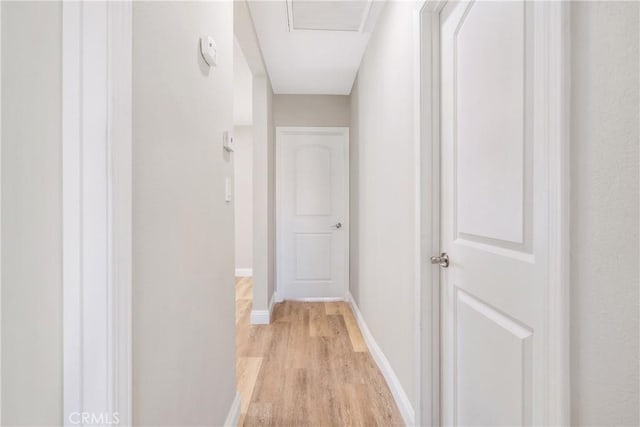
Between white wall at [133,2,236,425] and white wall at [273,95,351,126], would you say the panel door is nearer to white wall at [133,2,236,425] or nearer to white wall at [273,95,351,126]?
white wall at [133,2,236,425]

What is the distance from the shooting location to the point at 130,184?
688 millimetres

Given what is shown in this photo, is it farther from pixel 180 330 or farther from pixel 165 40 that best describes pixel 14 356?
pixel 165 40

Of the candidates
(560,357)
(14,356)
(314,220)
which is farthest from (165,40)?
(314,220)

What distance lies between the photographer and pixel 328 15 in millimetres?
2287

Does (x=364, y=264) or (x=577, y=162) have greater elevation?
(x=577, y=162)

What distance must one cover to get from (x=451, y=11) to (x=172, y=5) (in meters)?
1.03

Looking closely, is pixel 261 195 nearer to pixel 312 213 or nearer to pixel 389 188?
pixel 312 213

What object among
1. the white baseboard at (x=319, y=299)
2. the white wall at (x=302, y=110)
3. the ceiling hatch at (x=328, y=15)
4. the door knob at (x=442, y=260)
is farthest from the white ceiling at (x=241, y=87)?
the white baseboard at (x=319, y=299)

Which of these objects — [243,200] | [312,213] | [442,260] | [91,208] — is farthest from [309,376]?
[243,200]

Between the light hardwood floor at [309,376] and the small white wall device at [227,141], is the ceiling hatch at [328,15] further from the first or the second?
the light hardwood floor at [309,376]

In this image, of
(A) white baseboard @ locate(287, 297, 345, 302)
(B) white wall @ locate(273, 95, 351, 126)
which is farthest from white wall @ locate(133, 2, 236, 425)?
(A) white baseboard @ locate(287, 297, 345, 302)

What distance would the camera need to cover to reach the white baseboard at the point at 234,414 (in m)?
1.55

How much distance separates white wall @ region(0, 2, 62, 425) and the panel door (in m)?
0.97

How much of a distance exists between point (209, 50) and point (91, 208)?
87cm
